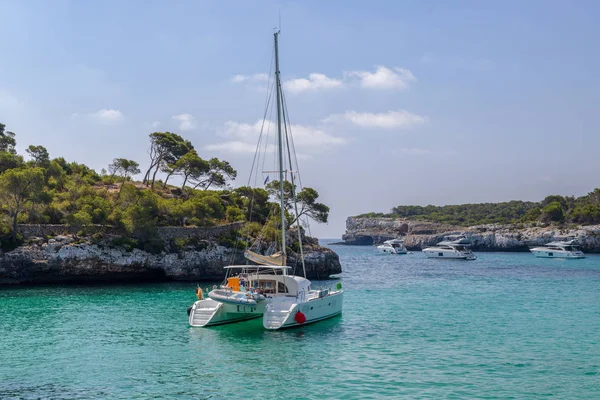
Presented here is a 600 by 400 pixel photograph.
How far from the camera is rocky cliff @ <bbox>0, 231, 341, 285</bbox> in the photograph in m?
49.3

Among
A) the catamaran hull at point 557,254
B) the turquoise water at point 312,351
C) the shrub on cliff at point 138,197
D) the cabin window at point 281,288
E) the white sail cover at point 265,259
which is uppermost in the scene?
the shrub on cliff at point 138,197

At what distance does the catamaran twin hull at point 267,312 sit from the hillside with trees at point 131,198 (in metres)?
13.4

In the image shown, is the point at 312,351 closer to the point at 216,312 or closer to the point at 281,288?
the point at 216,312

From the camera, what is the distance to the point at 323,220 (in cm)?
7362

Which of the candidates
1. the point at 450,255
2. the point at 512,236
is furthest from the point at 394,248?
the point at 512,236

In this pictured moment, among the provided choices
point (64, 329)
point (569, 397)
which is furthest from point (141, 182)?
point (569, 397)

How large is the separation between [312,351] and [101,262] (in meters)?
33.3

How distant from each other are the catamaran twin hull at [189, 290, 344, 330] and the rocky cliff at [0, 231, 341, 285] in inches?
948

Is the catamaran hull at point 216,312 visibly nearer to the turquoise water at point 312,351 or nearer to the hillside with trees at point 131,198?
the turquoise water at point 312,351

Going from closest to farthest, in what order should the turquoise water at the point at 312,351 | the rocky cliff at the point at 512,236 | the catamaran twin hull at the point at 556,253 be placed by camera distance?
the turquoise water at the point at 312,351
the catamaran twin hull at the point at 556,253
the rocky cliff at the point at 512,236

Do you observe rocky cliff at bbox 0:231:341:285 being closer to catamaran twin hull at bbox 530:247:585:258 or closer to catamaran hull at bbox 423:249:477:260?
catamaran hull at bbox 423:249:477:260

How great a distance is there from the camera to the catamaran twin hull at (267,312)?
29.3 m

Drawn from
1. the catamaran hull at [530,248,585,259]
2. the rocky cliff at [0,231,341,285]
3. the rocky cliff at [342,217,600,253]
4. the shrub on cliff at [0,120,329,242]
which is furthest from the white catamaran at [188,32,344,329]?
the rocky cliff at [342,217,600,253]

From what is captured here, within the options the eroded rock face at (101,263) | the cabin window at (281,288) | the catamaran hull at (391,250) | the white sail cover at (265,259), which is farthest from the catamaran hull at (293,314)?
the catamaran hull at (391,250)
